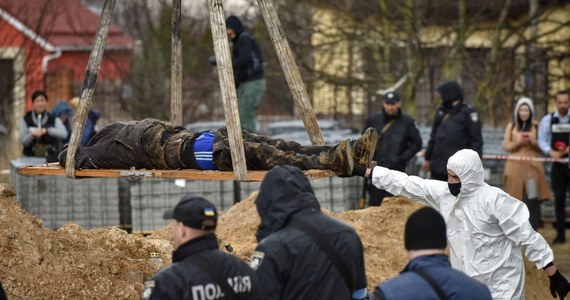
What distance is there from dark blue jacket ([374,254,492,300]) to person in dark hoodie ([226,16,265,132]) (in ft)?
32.6

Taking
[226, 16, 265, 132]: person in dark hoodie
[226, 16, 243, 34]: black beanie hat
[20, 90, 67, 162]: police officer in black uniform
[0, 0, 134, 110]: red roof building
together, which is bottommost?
[20, 90, 67, 162]: police officer in black uniform

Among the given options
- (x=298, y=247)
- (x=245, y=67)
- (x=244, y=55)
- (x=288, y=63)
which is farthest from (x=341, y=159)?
(x=245, y=67)

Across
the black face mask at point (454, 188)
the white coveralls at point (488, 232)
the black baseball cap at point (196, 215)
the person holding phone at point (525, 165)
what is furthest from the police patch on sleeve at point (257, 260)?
the person holding phone at point (525, 165)

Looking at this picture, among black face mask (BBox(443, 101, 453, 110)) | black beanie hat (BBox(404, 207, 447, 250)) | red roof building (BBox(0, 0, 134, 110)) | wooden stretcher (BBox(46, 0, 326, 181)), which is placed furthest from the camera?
red roof building (BBox(0, 0, 134, 110))

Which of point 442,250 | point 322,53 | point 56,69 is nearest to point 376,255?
point 442,250

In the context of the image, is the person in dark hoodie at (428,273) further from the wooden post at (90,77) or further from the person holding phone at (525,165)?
the person holding phone at (525,165)

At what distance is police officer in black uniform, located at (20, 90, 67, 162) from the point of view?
17828 mm

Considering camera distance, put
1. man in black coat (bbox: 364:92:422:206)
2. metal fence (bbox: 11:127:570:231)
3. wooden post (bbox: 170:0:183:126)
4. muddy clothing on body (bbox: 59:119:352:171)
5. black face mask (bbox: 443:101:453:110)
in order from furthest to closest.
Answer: metal fence (bbox: 11:127:570:231) < man in black coat (bbox: 364:92:422:206) < black face mask (bbox: 443:101:453:110) < wooden post (bbox: 170:0:183:126) < muddy clothing on body (bbox: 59:119:352:171)

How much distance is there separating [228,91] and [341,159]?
1069 mm

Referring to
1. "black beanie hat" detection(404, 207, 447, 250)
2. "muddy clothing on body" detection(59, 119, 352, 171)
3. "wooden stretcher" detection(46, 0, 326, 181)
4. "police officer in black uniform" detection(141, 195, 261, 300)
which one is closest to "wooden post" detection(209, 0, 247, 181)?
"wooden stretcher" detection(46, 0, 326, 181)

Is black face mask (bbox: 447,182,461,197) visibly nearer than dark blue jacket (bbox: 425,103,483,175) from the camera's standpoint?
Yes

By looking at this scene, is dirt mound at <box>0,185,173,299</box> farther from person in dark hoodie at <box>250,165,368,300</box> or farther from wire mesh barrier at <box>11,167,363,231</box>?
wire mesh barrier at <box>11,167,363,231</box>

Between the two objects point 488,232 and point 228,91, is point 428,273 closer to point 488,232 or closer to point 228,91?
point 488,232

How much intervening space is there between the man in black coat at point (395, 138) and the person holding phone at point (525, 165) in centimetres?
184
